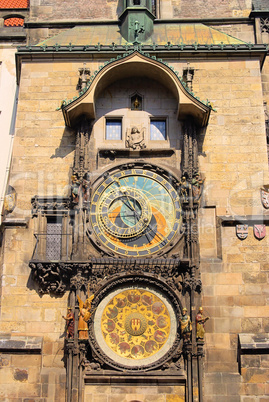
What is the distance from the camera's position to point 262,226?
15359 mm

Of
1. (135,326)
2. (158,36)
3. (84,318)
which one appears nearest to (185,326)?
(135,326)

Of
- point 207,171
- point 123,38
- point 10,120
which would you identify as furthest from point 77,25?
point 207,171

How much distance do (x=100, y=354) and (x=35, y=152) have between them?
190 inches

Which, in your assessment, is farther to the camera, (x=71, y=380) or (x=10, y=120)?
(x=10, y=120)

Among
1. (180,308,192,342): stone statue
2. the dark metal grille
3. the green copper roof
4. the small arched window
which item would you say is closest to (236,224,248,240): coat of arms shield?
(180,308,192,342): stone statue

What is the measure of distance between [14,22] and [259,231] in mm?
10143

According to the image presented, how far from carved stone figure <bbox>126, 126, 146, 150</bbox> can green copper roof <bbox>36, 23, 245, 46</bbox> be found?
268 centimetres

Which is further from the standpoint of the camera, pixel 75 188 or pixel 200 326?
pixel 75 188

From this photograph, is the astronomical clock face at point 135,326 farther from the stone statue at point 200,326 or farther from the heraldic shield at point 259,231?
the heraldic shield at point 259,231

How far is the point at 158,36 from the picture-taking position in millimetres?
18062

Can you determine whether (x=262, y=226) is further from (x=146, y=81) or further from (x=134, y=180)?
(x=146, y=81)

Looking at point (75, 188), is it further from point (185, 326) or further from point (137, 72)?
point (185, 326)

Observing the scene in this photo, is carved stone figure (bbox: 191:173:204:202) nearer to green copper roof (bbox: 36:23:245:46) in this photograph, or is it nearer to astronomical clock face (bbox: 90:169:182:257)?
astronomical clock face (bbox: 90:169:182:257)

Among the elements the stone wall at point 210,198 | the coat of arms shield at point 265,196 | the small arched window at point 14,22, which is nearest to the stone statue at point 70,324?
the stone wall at point 210,198
